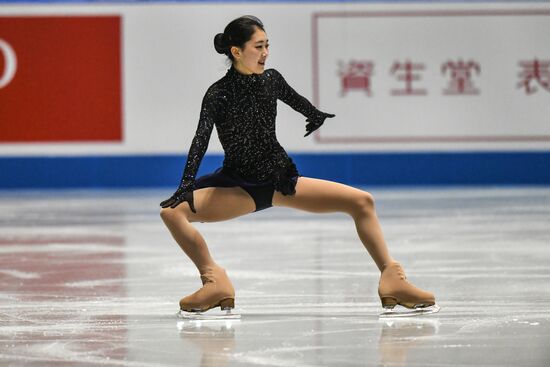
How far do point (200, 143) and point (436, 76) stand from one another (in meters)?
8.58

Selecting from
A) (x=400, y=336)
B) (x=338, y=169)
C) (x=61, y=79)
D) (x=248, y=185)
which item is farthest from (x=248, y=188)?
(x=61, y=79)

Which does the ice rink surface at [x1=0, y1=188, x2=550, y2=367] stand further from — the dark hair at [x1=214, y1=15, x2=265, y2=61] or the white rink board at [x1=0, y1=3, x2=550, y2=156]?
the white rink board at [x1=0, y1=3, x2=550, y2=156]

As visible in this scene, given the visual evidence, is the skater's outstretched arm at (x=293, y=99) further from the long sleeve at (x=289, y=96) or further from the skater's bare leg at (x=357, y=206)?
the skater's bare leg at (x=357, y=206)

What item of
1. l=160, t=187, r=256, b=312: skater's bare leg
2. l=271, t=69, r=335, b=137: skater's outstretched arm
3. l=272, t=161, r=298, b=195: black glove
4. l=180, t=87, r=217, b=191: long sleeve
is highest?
l=271, t=69, r=335, b=137: skater's outstretched arm

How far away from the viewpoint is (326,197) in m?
4.46

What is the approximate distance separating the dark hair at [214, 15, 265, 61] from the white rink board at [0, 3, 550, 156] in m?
8.04

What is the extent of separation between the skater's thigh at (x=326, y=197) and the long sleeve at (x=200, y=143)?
32cm

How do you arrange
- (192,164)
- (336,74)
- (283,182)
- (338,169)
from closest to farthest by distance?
(192,164), (283,182), (338,169), (336,74)

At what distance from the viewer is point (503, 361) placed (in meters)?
3.49

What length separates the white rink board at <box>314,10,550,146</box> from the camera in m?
12.6

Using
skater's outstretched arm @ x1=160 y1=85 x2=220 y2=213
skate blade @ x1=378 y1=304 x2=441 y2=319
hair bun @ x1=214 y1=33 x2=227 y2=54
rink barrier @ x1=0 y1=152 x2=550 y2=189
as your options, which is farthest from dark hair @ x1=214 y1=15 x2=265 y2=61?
rink barrier @ x1=0 y1=152 x2=550 y2=189

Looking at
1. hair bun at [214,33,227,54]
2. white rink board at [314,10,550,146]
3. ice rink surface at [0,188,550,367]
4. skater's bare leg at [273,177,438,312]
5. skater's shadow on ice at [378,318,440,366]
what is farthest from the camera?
white rink board at [314,10,550,146]

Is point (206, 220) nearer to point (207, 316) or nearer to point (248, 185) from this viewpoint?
point (248, 185)

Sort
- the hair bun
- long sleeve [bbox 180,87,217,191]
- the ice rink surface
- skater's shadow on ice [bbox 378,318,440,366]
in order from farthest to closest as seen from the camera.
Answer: the hair bun → long sleeve [bbox 180,87,217,191] → the ice rink surface → skater's shadow on ice [bbox 378,318,440,366]
